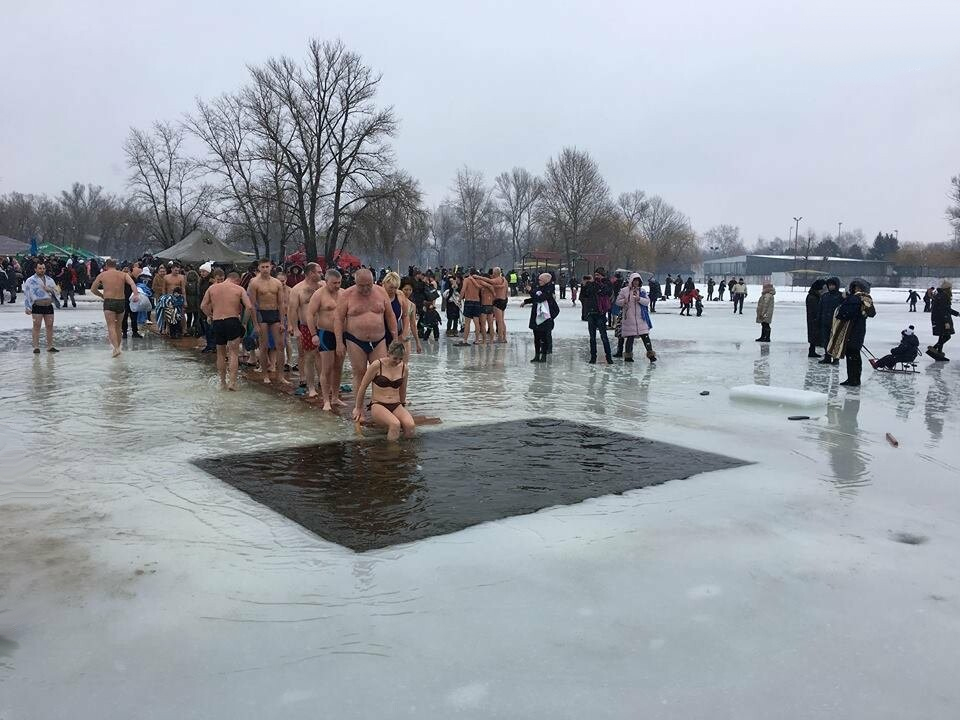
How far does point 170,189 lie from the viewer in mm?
56875

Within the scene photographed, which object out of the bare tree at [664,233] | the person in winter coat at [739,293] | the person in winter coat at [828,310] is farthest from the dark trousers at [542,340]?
the bare tree at [664,233]

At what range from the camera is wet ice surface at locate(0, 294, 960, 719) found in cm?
279

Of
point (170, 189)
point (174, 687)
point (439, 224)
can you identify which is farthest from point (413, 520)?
point (439, 224)

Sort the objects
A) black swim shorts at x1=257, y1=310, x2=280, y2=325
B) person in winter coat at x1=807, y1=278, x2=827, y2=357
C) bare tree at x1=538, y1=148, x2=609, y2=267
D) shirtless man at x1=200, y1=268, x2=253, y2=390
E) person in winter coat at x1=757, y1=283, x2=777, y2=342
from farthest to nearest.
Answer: bare tree at x1=538, y1=148, x2=609, y2=267 → person in winter coat at x1=757, y1=283, x2=777, y2=342 → person in winter coat at x1=807, y1=278, x2=827, y2=357 → black swim shorts at x1=257, y1=310, x2=280, y2=325 → shirtless man at x1=200, y1=268, x2=253, y2=390

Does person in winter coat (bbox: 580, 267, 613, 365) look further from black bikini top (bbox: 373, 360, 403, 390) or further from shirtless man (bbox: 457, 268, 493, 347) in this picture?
black bikini top (bbox: 373, 360, 403, 390)

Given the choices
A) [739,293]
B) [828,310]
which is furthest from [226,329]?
[739,293]

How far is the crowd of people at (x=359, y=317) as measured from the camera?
780 centimetres

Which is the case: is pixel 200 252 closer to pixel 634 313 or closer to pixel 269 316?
pixel 269 316

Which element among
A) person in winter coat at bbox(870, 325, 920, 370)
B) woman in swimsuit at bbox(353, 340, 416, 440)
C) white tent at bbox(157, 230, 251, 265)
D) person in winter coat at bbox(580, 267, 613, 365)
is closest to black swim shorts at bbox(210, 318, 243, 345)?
→ woman in swimsuit at bbox(353, 340, 416, 440)

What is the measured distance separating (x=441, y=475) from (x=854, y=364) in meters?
7.76

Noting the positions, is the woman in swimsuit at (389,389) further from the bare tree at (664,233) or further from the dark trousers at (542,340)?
the bare tree at (664,233)

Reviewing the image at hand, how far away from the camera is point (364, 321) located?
7734 mm

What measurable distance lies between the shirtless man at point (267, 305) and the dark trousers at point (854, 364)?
8063 mm

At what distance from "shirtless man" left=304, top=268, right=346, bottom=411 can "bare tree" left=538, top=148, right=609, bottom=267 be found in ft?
205
